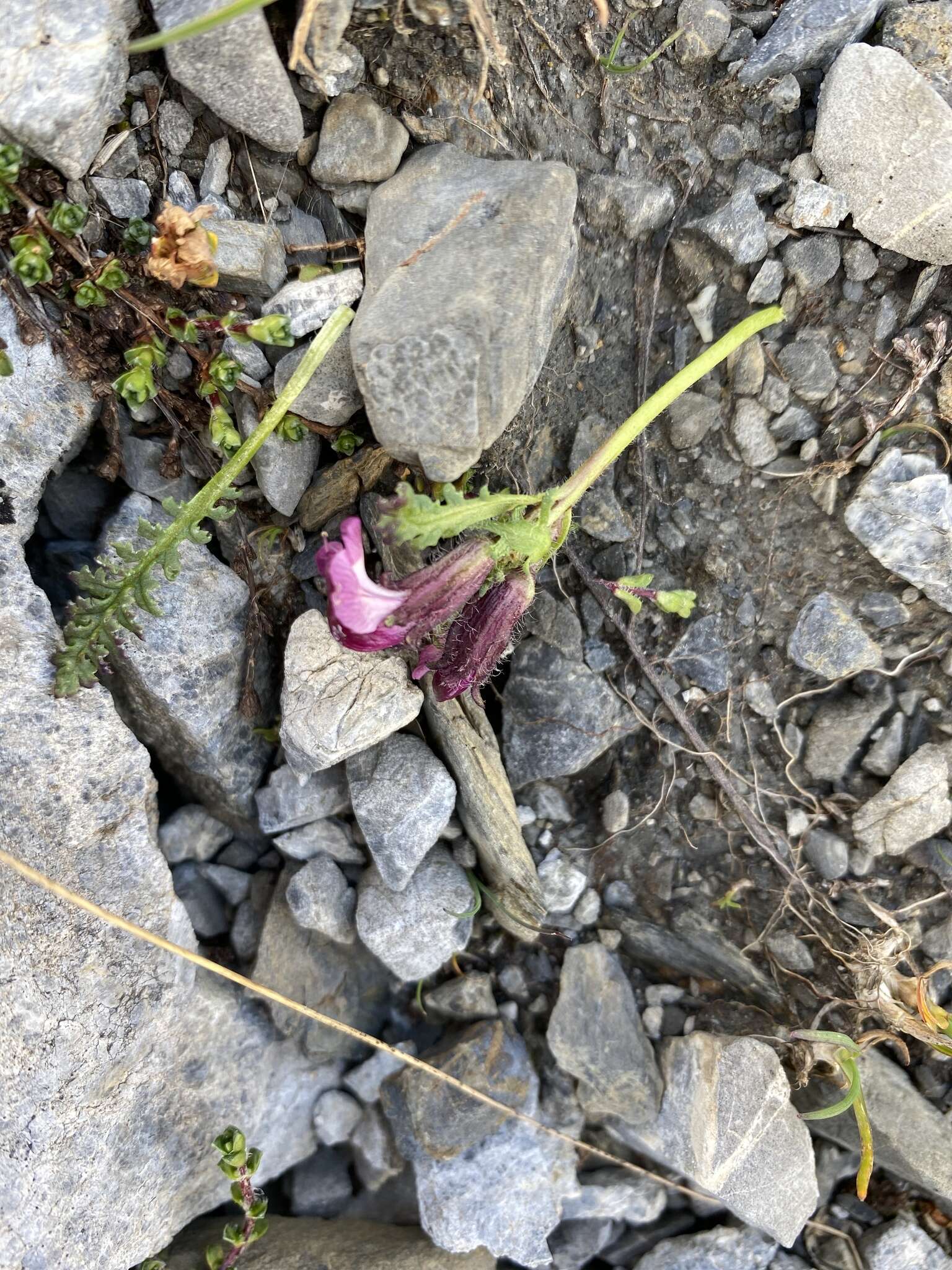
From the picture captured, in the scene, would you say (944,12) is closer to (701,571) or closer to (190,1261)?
(701,571)

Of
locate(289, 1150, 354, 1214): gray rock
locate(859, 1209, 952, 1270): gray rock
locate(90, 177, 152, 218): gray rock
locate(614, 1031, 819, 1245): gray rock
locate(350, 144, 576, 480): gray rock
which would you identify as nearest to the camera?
locate(350, 144, 576, 480): gray rock

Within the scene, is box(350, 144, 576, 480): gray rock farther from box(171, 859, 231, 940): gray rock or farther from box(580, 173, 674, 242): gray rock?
box(171, 859, 231, 940): gray rock

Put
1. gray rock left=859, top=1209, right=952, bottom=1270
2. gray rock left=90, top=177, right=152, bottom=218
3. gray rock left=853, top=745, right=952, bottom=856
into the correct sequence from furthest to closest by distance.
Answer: gray rock left=859, top=1209, right=952, bottom=1270 < gray rock left=853, top=745, right=952, bottom=856 < gray rock left=90, top=177, right=152, bottom=218

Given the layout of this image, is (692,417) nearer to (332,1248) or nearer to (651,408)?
(651,408)

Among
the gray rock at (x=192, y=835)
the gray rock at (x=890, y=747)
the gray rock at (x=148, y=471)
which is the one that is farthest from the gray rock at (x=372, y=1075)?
the gray rock at (x=148, y=471)

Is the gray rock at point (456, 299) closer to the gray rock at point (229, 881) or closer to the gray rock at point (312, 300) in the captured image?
the gray rock at point (312, 300)

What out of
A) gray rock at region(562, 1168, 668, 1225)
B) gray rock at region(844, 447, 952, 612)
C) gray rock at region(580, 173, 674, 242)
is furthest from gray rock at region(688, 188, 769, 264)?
gray rock at region(562, 1168, 668, 1225)

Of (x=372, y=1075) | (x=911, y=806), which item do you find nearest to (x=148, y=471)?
(x=372, y=1075)

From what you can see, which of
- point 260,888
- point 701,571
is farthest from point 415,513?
point 260,888
